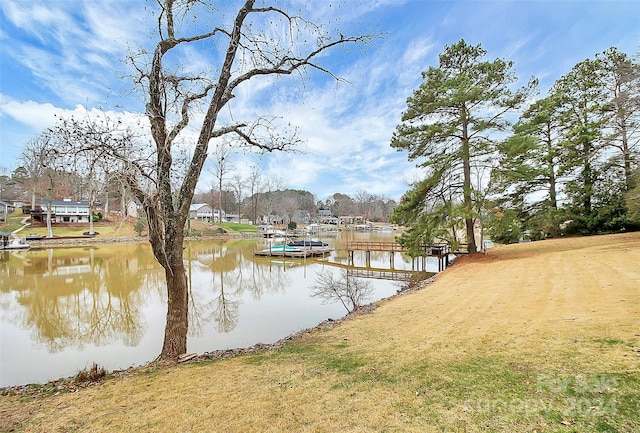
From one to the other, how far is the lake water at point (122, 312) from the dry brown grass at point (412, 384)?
2647 millimetres

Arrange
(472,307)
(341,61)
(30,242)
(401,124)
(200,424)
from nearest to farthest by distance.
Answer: (200,424) < (341,61) < (472,307) < (401,124) < (30,242)

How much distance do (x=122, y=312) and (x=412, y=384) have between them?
1003 cm

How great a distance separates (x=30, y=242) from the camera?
2877 cm

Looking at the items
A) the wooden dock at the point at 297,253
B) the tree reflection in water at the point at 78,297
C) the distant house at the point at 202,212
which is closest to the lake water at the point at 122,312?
the tree reflection in water at the point at 78,297

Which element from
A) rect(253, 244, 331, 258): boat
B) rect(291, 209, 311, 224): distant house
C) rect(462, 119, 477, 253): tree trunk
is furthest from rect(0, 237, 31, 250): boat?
rect(291, 209, 311, 224): distant house

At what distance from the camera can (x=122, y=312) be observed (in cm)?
969

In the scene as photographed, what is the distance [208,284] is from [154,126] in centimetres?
1176

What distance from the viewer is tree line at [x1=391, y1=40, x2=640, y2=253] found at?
Result: 12.8m

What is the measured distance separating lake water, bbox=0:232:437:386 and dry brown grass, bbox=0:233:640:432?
2.65 metres

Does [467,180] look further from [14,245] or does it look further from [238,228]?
[238,228]

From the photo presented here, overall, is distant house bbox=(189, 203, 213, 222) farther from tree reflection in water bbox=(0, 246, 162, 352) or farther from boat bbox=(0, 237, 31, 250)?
tree reflection in water bbox=(0, 246, 162, 352)

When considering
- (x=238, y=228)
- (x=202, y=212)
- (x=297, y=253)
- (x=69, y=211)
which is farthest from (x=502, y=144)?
(x=202, y=212)

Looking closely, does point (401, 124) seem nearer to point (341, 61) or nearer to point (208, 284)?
point (341, 61)

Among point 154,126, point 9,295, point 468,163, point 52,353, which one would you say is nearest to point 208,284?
point 9,295
